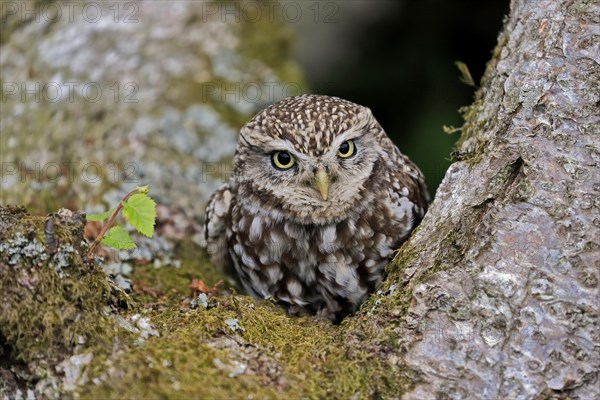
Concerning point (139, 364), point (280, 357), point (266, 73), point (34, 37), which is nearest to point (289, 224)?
point (280, 357)

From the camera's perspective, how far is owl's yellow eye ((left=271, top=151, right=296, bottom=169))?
350 centimetres

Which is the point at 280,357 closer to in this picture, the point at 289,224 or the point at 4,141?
the point at 289,224

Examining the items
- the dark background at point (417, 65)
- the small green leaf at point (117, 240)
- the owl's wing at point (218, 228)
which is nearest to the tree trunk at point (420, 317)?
the small green leaf at point (117, 240)

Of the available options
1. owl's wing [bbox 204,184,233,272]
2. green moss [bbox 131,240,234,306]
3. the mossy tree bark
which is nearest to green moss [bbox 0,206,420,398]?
the mossy tree bark

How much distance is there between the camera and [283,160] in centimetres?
353

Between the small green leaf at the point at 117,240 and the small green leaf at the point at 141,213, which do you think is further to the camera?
the small green leaf at the point at 117,240

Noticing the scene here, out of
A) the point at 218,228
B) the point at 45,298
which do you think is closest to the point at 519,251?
the point at 45,298

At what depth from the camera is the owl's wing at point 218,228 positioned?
4.02 m

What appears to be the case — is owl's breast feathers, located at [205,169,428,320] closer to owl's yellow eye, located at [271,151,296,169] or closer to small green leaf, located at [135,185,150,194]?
owl's yellow eye, located at [271,151,296,169]

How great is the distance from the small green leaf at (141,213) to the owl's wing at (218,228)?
4.06ft

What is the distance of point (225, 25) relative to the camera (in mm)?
5594

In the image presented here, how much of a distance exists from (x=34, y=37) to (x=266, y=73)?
1.84 m

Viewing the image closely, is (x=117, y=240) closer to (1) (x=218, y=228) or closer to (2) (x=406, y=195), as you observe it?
(1) (x=218, y=228)

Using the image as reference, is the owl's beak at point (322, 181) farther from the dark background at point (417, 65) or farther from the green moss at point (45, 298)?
the dark background at point (417, 65)
